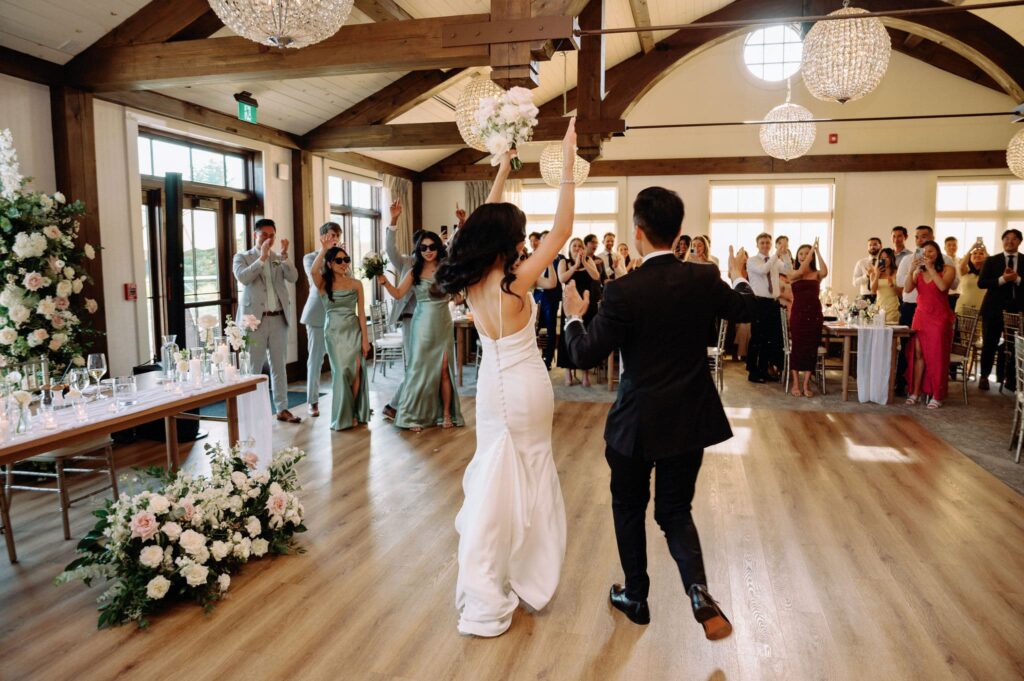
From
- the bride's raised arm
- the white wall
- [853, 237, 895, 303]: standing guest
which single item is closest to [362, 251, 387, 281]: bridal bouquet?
the white wall

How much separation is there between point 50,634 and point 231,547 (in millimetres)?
749

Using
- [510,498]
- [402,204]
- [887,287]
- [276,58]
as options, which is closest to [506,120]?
[510,498]

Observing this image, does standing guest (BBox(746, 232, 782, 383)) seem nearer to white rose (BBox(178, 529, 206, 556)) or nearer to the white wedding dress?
the white wedding dress

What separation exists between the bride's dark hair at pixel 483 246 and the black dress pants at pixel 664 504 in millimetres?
845

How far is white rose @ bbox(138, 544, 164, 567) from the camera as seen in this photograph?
2.95 meters

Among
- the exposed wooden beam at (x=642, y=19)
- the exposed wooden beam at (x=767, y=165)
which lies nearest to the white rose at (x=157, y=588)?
the exposed wooden beam at (x=642, y=19)

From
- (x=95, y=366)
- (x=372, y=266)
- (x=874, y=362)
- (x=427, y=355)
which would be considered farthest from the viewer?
(x=874, y=362)

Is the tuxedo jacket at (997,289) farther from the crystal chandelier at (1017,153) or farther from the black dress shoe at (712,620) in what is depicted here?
the black dress shoe at (712,620)

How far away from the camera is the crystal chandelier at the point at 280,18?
9.57 ft

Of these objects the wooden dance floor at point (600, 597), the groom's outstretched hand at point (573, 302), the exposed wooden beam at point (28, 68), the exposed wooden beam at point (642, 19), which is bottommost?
the wooden dance floor at point (600, 597)

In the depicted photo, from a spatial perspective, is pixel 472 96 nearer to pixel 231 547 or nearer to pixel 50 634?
pixel 231 547

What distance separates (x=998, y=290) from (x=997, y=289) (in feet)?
0.05

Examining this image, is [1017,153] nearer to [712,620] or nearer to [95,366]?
[712,620]

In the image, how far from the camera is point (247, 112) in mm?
7137
